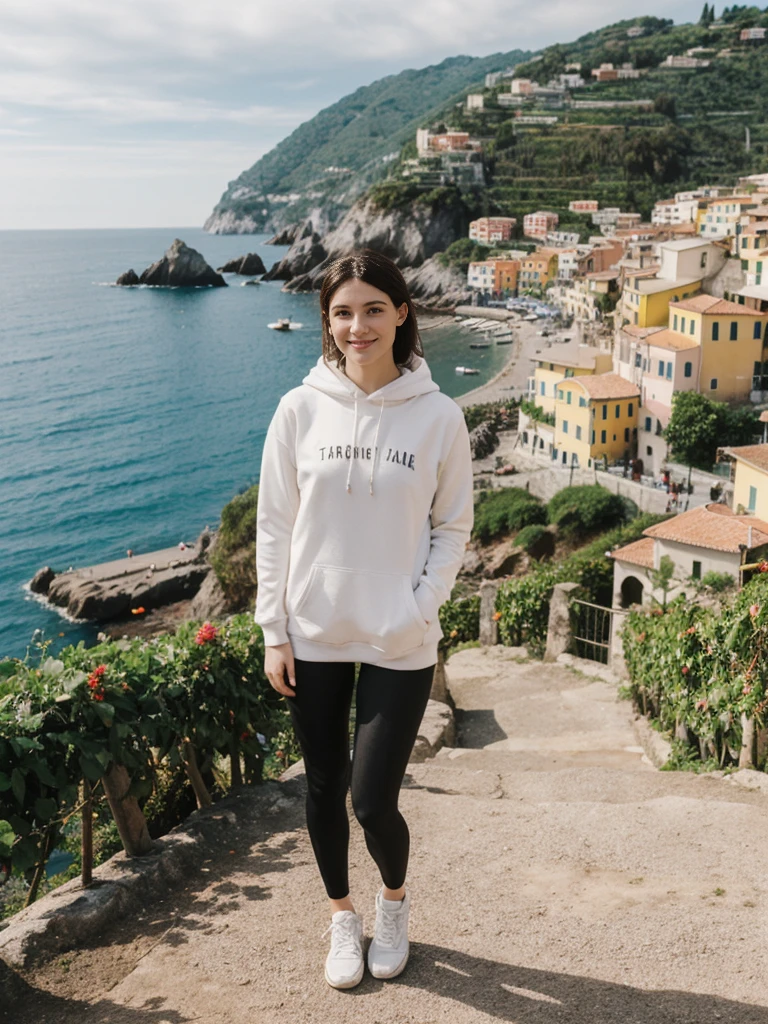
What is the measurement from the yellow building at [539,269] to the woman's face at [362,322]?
97.3 m

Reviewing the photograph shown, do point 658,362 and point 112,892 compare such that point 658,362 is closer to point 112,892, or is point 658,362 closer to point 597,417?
point 597,417

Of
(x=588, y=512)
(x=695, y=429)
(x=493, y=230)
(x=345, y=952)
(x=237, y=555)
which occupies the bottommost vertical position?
(x=237, y=555)

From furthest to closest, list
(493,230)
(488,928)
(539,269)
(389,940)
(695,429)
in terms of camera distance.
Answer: (493,230), (539,269), (695,429), (488,928), (389,940)

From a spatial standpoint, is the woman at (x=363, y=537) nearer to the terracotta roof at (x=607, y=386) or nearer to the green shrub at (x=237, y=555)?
the green shrub at (x=237, y=555)

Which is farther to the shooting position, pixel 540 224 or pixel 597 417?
pixel 540 224

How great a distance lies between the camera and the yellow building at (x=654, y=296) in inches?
1655

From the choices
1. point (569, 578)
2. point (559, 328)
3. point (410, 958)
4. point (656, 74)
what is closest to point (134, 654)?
point (410, 958)

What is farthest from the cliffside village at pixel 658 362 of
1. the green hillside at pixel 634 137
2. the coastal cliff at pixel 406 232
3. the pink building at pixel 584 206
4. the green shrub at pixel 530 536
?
the coastal cliff at pixel 406 232

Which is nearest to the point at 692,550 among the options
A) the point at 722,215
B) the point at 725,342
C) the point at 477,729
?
the point at 477,729

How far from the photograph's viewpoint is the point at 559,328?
267ft

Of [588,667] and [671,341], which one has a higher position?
[671,341]

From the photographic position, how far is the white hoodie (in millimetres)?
2594

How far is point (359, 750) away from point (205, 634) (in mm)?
2012

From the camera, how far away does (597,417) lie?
37938 millimetres
